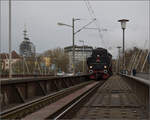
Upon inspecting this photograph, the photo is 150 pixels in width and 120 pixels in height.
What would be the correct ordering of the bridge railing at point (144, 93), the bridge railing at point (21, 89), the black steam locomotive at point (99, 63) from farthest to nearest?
the black steam locomotive at point (99, 63)
the bridge railing at point (21, 89)
the bridge railing at point (144, 93)

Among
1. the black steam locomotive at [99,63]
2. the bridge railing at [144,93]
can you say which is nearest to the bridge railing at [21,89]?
the bridge railing at [144,93]

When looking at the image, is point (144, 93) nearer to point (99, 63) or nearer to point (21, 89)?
point (21, 89)

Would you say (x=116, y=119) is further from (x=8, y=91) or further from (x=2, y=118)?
(x=8, y=91)

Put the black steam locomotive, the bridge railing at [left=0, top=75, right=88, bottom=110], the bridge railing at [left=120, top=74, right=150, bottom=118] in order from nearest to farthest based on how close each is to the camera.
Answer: the bridge railing at [left=120, top=74, right=150, bottom=118]
the bridge railing at [left=0, top=75, right=88, bottom=110]
the black steam locomotive

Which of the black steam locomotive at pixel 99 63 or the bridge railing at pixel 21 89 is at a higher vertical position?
the black steam locomotive at pixel 99 63

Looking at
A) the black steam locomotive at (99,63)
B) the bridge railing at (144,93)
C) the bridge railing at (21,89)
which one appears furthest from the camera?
the black steam locomotive at (99,63)

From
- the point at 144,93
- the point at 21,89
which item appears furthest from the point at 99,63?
the point at 144,93

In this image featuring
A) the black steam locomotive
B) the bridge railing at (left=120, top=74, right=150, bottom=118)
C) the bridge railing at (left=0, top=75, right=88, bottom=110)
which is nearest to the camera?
the bridge railing at (left=120, top=74, right=150, bottom=118)

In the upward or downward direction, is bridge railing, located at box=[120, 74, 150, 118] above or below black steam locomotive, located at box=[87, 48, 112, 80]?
below

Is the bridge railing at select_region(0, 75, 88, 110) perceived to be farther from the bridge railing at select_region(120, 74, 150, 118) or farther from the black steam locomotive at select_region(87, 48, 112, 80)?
the black steam locomotive at select_region(87, 48, 112, 80)

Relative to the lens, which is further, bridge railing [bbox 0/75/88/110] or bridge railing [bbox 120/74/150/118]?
bridge railing [bbox 0/75/88/110]

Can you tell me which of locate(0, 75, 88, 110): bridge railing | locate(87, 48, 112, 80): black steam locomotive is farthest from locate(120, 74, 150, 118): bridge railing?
locate(87, 48, 112, 80): black steam locomotive

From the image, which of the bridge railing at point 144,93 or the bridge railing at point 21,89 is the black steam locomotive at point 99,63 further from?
the bridge railing at point 144,93

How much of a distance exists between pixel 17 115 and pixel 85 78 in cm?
3179
